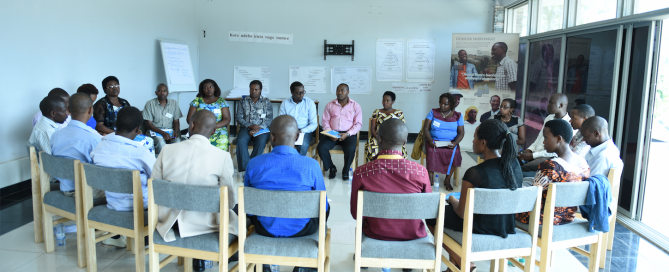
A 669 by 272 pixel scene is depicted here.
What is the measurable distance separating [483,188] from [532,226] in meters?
0.41

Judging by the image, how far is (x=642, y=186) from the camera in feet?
11.9

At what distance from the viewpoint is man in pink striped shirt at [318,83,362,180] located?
5023 mm

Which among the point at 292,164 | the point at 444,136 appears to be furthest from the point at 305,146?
the point at 292,164

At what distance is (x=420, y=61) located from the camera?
303 inches

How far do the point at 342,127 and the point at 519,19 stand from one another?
395 cm

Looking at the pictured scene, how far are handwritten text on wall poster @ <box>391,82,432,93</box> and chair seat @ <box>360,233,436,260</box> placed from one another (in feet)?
19.6

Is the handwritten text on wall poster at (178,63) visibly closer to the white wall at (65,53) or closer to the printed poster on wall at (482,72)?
the white wall at (65,53)

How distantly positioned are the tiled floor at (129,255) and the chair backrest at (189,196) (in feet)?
3.06

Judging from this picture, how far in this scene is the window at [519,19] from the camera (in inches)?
259

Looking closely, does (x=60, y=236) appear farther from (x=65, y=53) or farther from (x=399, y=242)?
(x=65, y=53)

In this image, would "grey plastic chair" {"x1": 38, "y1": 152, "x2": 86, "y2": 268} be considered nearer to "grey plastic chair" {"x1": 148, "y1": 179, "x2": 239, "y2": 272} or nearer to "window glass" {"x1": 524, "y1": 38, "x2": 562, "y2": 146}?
"grey plastic chair" {"x1": 148, "y1": 179, "x2": 239, "y2": 272}

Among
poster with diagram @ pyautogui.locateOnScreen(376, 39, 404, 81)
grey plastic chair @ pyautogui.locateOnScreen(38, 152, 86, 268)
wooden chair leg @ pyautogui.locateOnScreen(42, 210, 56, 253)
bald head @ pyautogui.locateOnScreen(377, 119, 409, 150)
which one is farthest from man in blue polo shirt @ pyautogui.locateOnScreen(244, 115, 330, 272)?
poster with diagram @ pyautogui.locateOnScreen(376, 39, 404, 81)

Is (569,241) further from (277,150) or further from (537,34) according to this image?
(537,34)

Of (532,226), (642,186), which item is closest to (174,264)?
(532,226)
